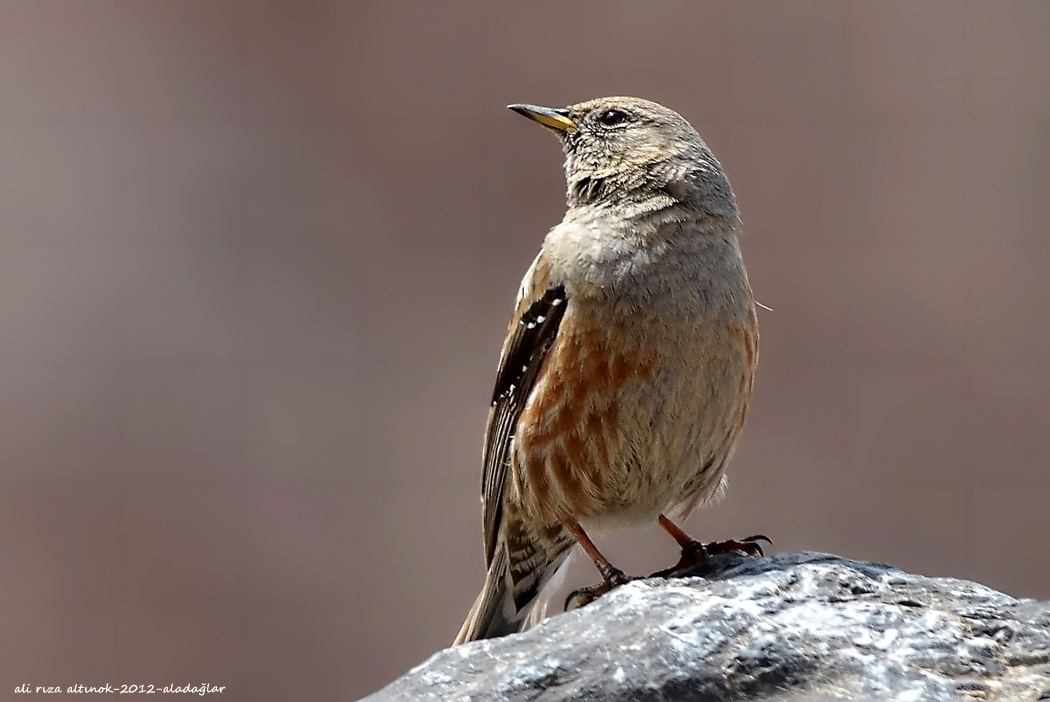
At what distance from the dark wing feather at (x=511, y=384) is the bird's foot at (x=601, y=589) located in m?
0.50

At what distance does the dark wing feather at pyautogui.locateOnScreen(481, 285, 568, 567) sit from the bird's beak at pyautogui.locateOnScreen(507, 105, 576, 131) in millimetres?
843

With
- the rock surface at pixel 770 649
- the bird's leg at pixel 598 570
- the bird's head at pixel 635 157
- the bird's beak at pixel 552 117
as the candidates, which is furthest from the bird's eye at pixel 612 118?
the rock surface at pixel 770 649

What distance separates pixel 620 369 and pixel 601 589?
74cm

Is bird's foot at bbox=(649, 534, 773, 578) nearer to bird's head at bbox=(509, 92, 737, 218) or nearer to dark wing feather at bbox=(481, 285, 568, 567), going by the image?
dark wing feather at bbox=(481, 285, 568, 567)

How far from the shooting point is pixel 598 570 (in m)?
3.95

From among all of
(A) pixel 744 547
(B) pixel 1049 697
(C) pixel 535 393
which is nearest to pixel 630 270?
(C) pixel 535 393

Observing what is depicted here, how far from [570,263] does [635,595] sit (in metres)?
1.29

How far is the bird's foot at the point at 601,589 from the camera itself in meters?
3.78

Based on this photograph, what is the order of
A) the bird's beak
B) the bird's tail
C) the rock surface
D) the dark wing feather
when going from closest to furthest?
the rock surface, the dark wing feather, the bird's tail, the bird's beak

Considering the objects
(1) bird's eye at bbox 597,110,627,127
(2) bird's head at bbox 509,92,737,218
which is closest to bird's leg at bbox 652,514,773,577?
(2) bird's head at bbox 509,92,737,218

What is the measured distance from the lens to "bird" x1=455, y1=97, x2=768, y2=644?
3.83 meters

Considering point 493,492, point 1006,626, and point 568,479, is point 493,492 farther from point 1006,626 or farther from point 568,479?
point 1006,626

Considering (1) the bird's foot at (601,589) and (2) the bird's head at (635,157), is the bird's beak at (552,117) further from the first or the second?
(1) the bird's foot at (601,589)

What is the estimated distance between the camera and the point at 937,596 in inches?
128
